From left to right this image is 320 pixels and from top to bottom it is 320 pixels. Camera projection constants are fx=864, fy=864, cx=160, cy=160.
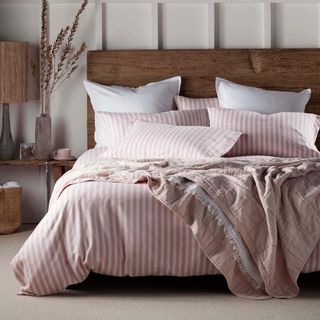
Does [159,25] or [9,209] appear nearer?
[9,209]

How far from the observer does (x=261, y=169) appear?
13.5 feet

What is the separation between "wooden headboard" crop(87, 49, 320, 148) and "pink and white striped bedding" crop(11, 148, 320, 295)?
2144 millimetres

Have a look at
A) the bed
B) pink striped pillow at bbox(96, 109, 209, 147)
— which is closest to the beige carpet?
the bed

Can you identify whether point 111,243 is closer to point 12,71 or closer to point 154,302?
point 154,302

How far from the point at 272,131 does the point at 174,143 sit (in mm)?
652

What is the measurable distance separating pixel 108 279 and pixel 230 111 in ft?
5.14

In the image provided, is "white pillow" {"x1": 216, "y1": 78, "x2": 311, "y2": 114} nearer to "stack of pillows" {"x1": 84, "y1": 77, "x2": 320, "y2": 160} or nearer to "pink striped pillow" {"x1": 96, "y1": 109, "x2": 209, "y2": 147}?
"stack of pillows" {"x1": 84, "y1": 77, "x2": 320, "y2": 160}

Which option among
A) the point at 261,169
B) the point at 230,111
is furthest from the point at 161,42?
the point at 261,169

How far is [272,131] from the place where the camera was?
5.18 metres

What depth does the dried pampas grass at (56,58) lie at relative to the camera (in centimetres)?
586

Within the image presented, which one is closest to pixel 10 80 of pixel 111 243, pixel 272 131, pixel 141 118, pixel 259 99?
pixel 141 118

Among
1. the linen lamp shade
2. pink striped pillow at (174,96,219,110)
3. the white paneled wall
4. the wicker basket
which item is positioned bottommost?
the wicker basket

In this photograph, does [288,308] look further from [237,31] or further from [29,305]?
[237,31]

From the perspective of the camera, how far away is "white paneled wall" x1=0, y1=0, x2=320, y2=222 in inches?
235
